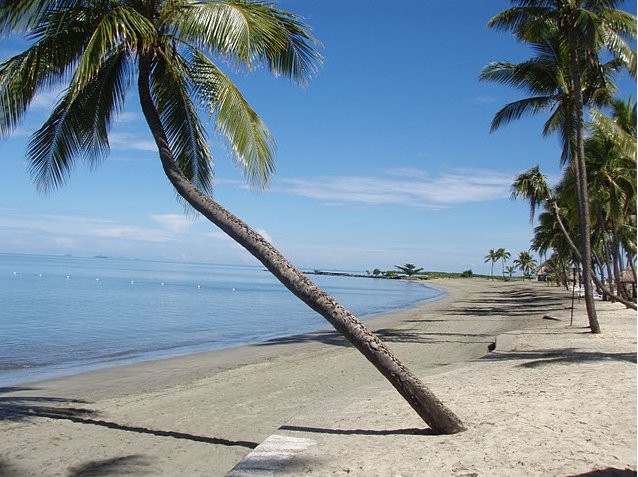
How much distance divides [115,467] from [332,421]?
7.67ft

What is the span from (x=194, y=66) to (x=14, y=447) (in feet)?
17.2

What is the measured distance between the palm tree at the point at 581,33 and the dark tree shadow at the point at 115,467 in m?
12.6

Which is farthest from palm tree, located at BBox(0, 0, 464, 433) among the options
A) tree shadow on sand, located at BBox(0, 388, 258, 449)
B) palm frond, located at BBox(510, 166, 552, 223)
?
palm frond, located at BBox(510, 166, 552, 223)

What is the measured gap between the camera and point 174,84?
8055 millimetres

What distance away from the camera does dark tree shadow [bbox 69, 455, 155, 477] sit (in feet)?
19.7

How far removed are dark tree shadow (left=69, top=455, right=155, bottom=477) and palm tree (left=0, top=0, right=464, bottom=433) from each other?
2391 millimetres

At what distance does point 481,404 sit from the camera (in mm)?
7004

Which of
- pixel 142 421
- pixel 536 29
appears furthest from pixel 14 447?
pixel 536 29

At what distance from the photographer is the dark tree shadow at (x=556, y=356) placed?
10.1 m

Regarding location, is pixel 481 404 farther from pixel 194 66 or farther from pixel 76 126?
pixel 76 126

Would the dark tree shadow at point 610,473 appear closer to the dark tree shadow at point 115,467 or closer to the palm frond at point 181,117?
the dark tree shadow at point 115,467

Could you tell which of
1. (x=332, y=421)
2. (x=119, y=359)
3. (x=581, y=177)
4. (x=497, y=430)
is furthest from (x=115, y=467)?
(x=581, y=177)

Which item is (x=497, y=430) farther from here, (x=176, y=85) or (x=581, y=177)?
(x=581, y=177)

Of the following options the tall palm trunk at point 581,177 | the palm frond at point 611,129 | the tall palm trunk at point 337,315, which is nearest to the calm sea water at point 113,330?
the tall palm trunk at point 337,315
